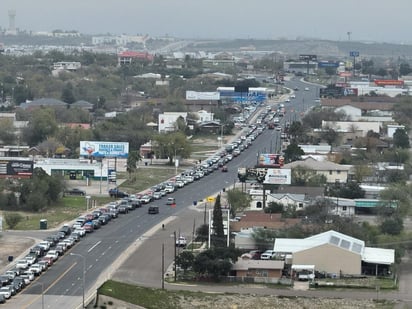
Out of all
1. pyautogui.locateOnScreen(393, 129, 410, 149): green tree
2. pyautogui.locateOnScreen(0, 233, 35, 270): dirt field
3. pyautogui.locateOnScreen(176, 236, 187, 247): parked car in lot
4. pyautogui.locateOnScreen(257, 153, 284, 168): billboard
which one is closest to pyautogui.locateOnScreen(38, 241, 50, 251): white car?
pyautogui.locateOnScreen(0, 233, 35, 270): dirt field

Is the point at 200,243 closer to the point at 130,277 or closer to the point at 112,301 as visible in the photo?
the point at 130,277

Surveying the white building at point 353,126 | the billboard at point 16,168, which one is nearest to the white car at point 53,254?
the billboard at point 16,168

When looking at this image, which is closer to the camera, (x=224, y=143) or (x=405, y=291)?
(x=405, y=291)

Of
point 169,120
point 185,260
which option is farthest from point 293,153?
point 185,260

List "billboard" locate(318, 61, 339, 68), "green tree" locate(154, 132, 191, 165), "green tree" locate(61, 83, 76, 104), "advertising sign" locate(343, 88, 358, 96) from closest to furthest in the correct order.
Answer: "green tree" locate(154, 132, 191, 165) → "green tree" locate(61, 83, 76, 104) → "advertising sign" locate(343, 88, 358, 96) → "billboard" locate(318, 61, 339, 68)

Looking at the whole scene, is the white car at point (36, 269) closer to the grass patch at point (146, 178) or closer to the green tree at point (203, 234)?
the green tree at point (203, 234)

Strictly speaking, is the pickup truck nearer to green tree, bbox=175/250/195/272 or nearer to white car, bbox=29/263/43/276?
green tree, bbox=175/250/195/272

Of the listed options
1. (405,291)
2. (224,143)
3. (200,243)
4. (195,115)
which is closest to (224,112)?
(195,115)
